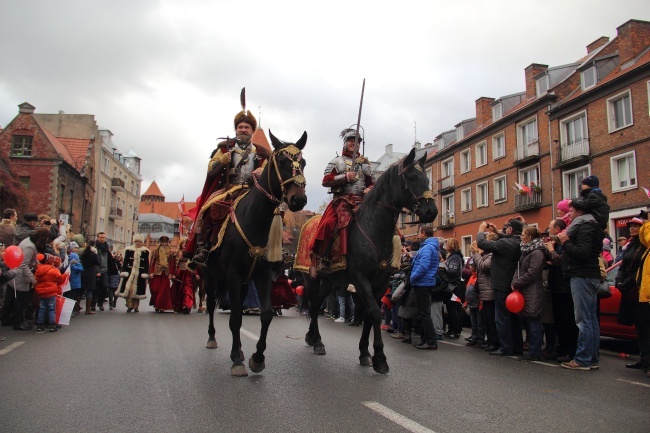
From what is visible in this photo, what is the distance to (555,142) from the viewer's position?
32.2 metres

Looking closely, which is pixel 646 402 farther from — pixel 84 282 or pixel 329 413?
pixel 84 282

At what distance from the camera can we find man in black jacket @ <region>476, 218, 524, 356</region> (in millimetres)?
8641

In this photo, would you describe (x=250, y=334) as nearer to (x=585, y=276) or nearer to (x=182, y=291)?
(x=585, y=276)

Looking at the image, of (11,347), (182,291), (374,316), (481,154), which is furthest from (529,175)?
(11,347)

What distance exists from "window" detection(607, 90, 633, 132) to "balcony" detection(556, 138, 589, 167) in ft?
5.72

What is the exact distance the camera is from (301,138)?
6.34 metres

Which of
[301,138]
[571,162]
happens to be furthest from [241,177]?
[571,162]

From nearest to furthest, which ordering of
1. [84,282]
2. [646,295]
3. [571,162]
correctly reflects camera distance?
[646,295], [84,282], [571,162]

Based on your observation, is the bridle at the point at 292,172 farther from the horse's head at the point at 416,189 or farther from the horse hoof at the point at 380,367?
the horse hoof at the point at 380,367

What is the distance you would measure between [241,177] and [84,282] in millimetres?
9473

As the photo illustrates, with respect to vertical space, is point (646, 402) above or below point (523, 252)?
below

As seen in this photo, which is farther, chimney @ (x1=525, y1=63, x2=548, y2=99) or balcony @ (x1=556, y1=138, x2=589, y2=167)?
chimney @ (x1=525, y1=63, x2=548, y2=99)

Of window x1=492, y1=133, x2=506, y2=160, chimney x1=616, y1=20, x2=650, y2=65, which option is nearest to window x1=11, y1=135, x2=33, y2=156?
window x1=492, y1=133, x2=506, y2=160

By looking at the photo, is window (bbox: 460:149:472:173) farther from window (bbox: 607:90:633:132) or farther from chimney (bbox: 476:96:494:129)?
window (bbox: 607:90:633:132)
